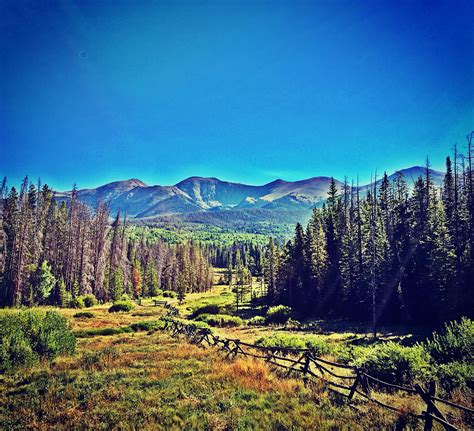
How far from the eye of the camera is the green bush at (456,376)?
1010 cm

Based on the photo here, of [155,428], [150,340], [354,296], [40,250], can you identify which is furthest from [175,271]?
[155,428]

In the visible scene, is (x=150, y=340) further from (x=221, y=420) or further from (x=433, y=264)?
(x=433, y=264)

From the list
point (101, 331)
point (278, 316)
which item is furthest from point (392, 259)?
point (101, 331)

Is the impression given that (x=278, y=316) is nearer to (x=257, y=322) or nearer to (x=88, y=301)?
(x=257, y=322)

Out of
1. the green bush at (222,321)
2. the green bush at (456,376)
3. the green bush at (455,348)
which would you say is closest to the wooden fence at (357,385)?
the green bush at (456,376)

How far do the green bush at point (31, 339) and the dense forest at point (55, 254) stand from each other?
30774 millimetres

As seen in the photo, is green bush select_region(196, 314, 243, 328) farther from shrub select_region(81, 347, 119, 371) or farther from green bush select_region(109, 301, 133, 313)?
shrub select_region(81, 347, 119, 371)

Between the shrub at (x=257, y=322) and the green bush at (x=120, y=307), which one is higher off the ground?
the green bush at (x=120, y=307)

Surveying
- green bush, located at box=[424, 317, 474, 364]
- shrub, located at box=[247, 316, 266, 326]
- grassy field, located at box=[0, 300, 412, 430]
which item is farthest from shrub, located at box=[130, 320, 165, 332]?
green bush, located at box=[424, 317, 474, 364]

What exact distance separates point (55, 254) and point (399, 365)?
192ft

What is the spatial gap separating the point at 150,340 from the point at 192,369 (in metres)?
11.3

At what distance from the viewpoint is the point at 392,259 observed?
42.3 meters

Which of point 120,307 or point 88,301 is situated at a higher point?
point 88,301

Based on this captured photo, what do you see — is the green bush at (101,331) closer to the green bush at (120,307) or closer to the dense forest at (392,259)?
the green bush at (120,307)
